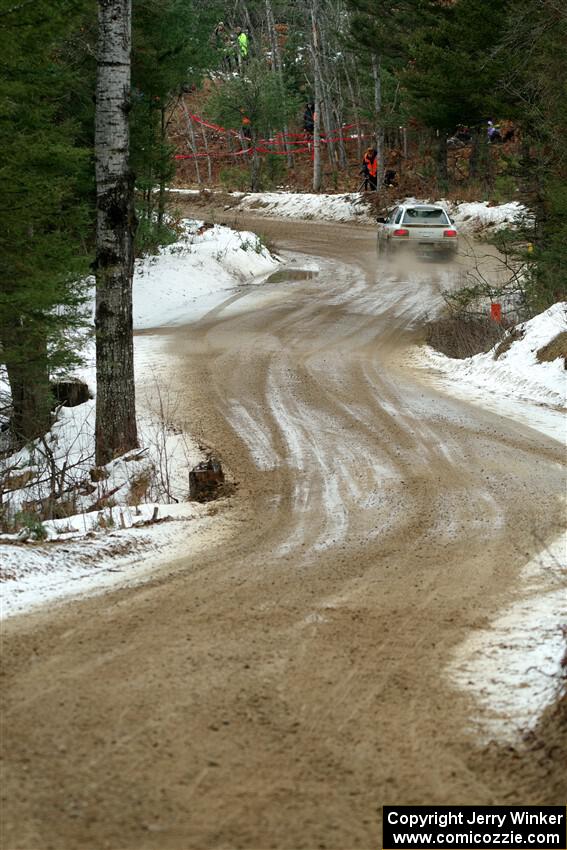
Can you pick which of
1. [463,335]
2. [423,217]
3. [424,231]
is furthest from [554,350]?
[423,217]

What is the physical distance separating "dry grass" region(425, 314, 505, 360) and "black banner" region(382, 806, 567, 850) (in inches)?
476

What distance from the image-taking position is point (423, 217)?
87.8ft

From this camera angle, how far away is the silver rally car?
26.6 metres

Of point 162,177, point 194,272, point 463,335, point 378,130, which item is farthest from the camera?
point 378,130

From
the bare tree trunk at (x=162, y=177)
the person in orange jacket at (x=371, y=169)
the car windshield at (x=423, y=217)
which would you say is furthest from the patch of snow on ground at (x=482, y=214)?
the bare tree trunk at (x=162, y=177)

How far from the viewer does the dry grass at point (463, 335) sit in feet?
51.3

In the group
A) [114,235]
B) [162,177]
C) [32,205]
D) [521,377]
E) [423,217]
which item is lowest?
[521,377]

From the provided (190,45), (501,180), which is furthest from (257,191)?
(501,180)

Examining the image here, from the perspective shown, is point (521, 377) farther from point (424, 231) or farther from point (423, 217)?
point (423, 217)

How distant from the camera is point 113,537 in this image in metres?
6.64

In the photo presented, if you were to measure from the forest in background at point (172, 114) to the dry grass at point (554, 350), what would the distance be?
2.54m

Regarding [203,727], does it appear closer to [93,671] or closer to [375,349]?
[93,671]

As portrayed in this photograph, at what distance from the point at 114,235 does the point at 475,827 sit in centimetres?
738

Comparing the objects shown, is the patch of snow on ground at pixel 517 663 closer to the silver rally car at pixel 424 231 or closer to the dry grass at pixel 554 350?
the dry grass at pixel 554 350
